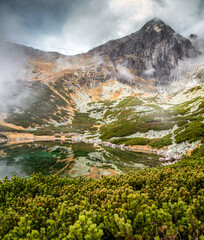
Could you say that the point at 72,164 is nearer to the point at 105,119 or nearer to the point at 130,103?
the point at 105,119

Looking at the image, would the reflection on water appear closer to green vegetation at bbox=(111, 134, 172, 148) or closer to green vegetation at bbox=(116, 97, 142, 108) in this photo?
green vegetation at bbox=(111, 134, 172, 148)

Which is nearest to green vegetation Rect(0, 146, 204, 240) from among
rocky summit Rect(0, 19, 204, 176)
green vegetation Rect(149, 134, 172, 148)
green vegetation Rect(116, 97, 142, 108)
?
rocky summit Rect(0, 19, 204, 176)

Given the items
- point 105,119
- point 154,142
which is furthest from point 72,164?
point 105,119

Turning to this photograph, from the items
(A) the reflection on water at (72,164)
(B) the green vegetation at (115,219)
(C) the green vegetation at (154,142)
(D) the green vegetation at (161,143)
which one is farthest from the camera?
(C) the green vegetation at (154,142)

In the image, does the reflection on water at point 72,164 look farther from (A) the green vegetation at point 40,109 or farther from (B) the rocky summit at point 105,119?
(A) the green vegetation at point 40,109

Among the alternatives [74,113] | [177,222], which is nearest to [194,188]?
[177,222]

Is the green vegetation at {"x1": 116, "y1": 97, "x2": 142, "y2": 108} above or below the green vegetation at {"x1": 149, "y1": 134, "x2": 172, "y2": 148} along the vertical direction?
above

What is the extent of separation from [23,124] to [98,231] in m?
114

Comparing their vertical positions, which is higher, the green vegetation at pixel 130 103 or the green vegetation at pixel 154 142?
the green vegetation at pixel 130 103

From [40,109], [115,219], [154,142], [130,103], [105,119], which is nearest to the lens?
[115,219]

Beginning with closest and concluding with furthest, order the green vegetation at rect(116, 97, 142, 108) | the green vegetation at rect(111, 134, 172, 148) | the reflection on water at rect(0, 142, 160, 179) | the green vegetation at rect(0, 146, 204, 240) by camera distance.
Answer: the green vegetation at rect(0, 146, 204, 240)
the reflection on water at rect(0, 142, 160, 179)
the green vegetation at rect(111, 134, 172, 148)
the green vegetation at rect(116, 97, 142, 108)

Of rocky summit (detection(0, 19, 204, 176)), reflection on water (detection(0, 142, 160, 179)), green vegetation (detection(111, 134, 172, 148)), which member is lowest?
reflection on water (detection(0, 142, 160, 179))

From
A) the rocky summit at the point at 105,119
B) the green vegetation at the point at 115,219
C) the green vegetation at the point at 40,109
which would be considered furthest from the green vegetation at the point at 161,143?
the green vegetation at the point at 40,109

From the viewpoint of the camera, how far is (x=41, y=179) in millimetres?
9406
